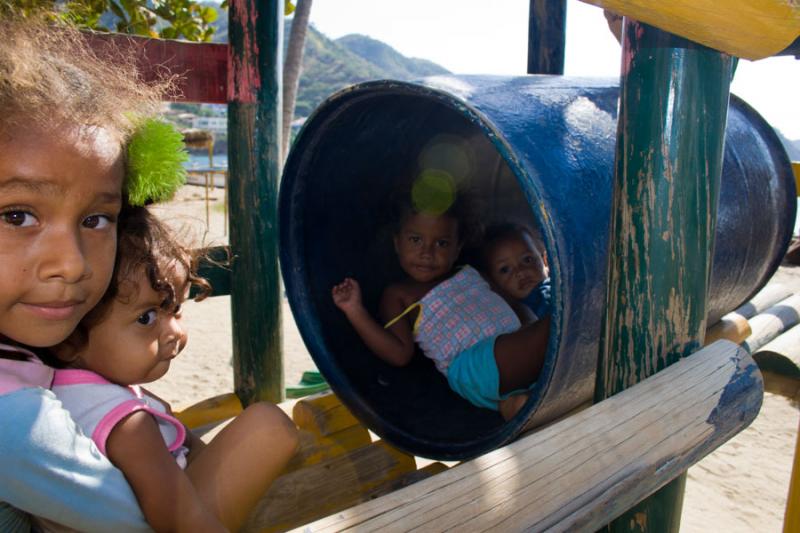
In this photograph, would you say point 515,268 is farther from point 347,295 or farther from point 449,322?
point 347,295

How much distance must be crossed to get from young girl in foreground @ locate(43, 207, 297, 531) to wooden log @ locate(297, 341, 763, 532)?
563mm

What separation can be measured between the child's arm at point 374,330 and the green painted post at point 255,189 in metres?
0.35

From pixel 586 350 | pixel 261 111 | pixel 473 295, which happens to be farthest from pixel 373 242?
pixel 586 350

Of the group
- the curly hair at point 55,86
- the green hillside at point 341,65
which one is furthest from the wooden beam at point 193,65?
the green hillside at point 341,65

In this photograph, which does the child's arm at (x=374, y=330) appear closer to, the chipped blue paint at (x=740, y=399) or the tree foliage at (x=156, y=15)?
the chipped blue paint at (x=740, y=399)

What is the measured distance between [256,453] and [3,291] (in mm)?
662

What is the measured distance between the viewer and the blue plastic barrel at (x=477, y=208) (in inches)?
71.9

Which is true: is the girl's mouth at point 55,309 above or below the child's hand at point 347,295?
above

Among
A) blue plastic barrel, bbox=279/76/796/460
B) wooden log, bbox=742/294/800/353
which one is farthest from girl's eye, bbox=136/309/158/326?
wooden log, bbox=742/294/800/353

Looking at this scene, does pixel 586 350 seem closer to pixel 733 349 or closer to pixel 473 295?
pixel 733 349

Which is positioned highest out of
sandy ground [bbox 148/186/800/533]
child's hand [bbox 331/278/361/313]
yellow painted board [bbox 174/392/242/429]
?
child's hand [bbox 331/278/361/313]

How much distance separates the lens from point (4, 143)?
114cm

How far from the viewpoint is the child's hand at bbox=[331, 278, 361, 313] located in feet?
8.64

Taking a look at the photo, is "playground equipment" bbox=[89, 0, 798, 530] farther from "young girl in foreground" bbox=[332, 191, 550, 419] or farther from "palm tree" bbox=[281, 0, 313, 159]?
"palm tree" bbox=[281, 0, 313, 159]
